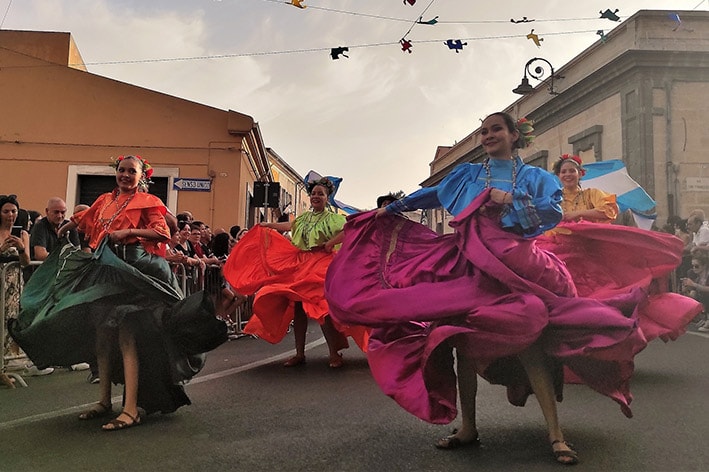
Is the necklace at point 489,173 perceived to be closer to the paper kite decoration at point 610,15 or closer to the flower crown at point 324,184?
the flower crown at point 324,184

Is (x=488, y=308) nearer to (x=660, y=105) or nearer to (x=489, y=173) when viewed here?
(x=489, y=173)

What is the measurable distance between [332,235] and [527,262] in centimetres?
376

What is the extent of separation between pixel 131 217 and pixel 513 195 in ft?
8.55

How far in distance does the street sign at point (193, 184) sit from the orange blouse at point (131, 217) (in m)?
14.9

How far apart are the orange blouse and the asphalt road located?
4.06 ft

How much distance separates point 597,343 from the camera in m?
3.09

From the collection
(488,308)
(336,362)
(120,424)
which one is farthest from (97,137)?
(488,308)

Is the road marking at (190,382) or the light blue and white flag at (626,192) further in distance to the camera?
the light blue and white flag at (626,192)

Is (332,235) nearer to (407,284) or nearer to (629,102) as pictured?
(407,284)

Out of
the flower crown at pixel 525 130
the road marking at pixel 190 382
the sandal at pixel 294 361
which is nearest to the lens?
the flower crown at pixel 525 130

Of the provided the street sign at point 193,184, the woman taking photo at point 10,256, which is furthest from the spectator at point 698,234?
the street sign at point 193,184

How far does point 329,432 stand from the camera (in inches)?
153

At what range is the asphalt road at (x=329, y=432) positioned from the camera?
10.7ft

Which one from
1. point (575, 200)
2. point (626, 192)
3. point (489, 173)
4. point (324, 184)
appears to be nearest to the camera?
point (489, 173)
